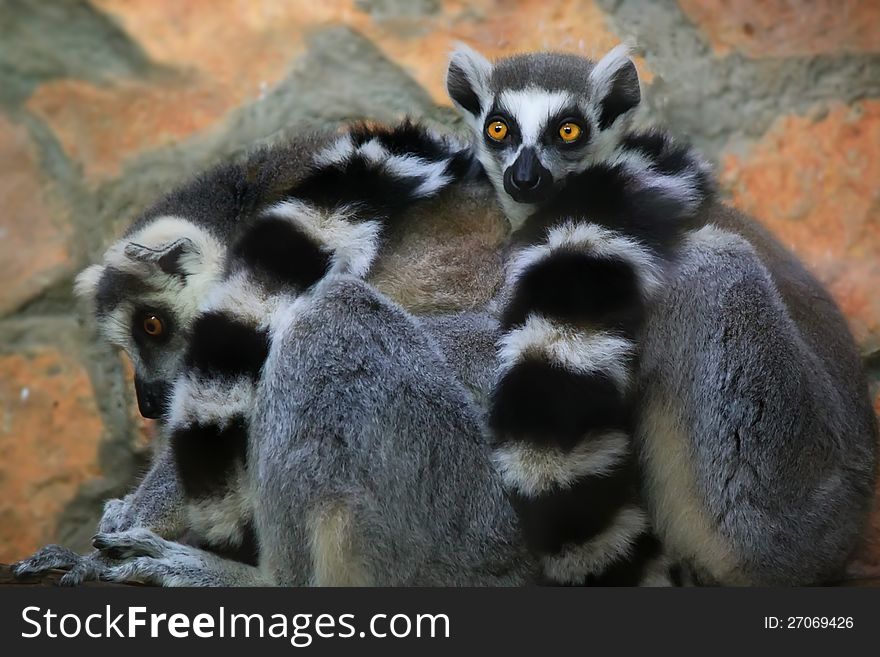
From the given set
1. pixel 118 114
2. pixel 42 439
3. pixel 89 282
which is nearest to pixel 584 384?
pixel 89 282

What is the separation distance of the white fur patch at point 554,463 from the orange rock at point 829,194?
4.94 ft

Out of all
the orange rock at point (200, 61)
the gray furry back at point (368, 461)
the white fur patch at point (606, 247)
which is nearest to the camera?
the gray furry back at point (368, 461)

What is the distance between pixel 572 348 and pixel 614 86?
97 centimetres

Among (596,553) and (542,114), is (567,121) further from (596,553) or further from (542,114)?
(596,553)

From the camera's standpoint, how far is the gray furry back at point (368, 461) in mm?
2186

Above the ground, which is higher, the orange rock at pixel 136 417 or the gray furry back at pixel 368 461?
the gray furry back at pixel 368 461

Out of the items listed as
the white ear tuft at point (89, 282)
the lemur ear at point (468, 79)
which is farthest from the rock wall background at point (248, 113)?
the lemur ear at point (468, 79)

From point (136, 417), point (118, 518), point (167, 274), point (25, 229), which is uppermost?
point (167, 274)

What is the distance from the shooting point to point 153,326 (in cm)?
281

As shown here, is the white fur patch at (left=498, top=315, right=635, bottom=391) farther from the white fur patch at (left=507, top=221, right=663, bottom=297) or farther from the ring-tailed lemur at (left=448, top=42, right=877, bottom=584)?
the white fur patch at (left=507, top=221, right=663, bottom=297)

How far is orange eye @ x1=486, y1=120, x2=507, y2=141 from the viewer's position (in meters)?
2.76

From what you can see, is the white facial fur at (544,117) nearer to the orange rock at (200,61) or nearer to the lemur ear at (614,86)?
the lemur ear at (614,86)

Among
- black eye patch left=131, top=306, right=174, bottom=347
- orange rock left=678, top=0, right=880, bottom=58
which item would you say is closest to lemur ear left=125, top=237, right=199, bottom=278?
black eye patch left=131, top=306, right=174, bottom=347

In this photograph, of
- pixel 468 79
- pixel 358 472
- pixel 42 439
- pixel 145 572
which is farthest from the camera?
pixel 42 439
